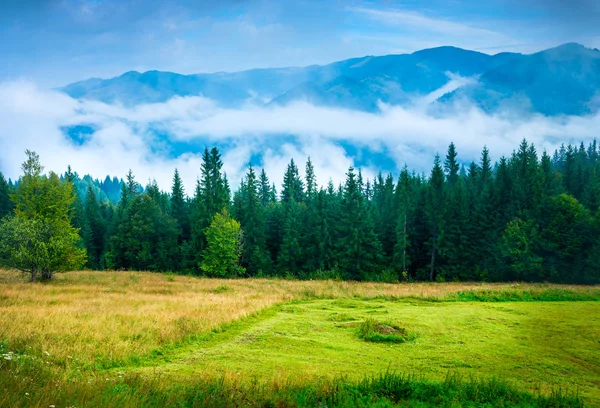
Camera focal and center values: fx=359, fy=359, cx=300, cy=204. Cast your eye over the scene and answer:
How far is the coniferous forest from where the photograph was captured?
5272 cm

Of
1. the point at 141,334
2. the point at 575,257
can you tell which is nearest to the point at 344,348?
the point at 141,334

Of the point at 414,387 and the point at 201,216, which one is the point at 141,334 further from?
the point at 201,216

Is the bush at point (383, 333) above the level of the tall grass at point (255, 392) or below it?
below

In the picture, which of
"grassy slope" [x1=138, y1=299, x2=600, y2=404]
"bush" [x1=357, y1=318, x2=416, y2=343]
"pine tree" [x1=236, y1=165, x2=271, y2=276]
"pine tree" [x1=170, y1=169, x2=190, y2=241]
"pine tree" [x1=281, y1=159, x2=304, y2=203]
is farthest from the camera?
"pine tree" [x1=281, y1=159, x2=304, y2=203]

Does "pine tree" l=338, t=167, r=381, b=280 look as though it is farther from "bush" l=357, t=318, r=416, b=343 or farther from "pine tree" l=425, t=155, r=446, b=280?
"bush" l=357, t=318, r=416, b=343

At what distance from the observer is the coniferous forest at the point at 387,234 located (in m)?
52.7

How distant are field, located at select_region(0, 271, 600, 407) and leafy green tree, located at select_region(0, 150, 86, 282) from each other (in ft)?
27.6

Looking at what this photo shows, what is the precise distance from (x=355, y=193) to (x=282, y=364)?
5218 centimetres

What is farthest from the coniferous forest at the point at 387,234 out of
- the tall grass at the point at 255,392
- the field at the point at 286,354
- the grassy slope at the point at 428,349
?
the tall grass at the point at 255,392

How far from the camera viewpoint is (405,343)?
14539 mm

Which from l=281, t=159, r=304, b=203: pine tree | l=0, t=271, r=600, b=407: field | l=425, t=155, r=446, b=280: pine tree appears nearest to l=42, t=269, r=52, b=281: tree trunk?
l=0, t=271, r=600, b=407: field

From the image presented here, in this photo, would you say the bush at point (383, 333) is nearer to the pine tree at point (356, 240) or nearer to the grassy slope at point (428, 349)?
the grassy slope at point (428, 349)

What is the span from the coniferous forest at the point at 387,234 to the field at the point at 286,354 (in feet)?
107

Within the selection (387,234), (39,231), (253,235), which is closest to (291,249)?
(253,235)
